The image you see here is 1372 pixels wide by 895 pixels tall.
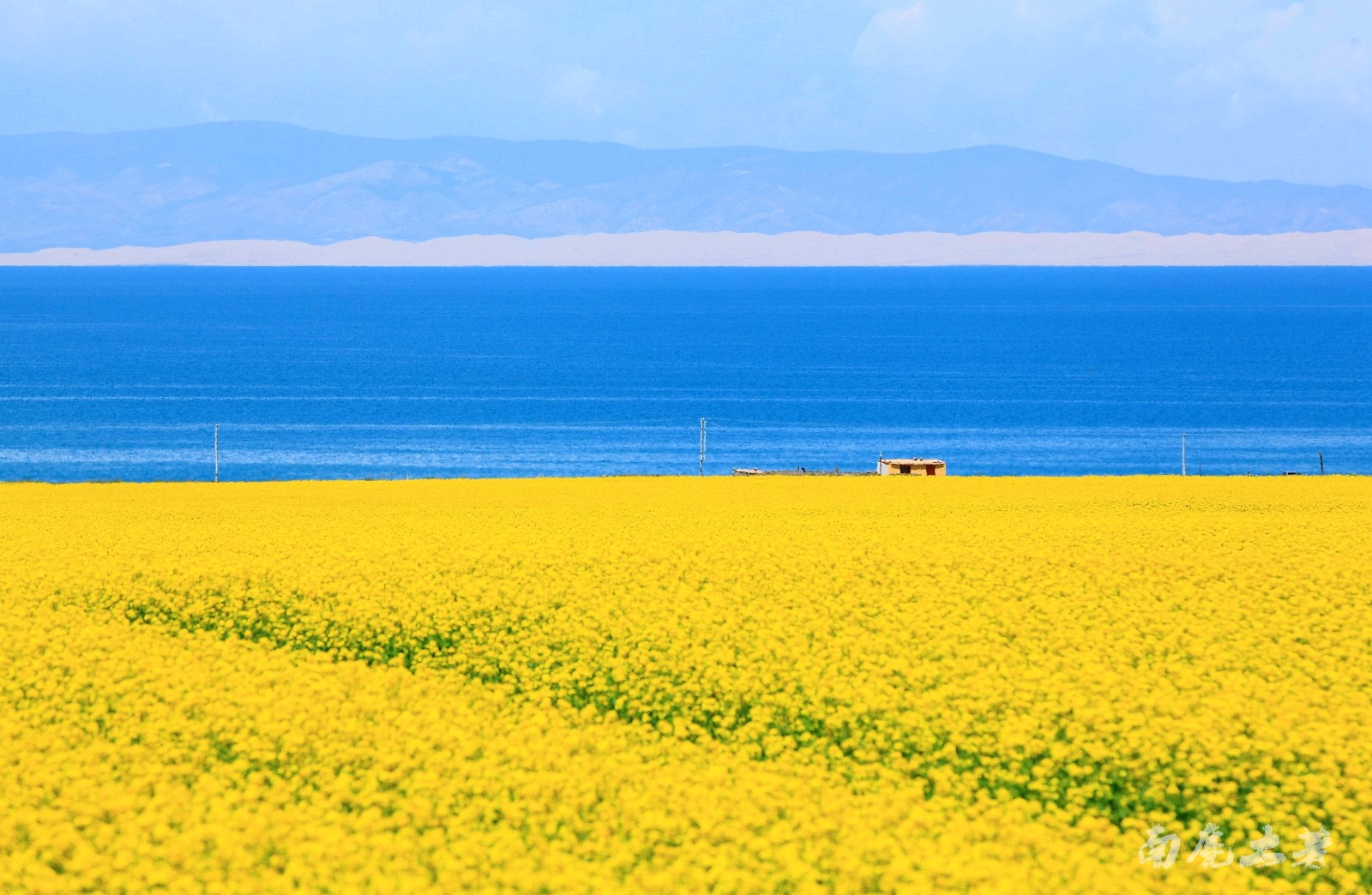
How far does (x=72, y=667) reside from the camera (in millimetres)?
18703

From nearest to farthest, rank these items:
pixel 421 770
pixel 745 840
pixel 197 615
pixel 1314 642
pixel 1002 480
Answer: pixel 745 840 → pixel 421 770 → pixel 1314 642 → pixel 197 615 → pixel 1002 480

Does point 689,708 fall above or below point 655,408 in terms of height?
below

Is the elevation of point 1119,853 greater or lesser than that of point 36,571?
lesser

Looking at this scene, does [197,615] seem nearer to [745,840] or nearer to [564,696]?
[564,696]

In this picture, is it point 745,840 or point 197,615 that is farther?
point 197,615

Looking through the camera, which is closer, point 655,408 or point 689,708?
point 689,708

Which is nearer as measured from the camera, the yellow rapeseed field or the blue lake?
the yellow rapeseed field

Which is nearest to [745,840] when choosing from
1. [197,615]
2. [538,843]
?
[538,843]

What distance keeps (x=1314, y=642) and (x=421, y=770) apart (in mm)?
11318

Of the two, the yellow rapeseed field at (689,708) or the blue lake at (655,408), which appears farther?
the blue lake at (655,408)

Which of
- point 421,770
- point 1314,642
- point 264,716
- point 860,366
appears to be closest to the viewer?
point 421,770

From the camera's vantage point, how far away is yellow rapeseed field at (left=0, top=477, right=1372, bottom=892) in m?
Result: 12.9

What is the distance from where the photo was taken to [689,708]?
17.5m

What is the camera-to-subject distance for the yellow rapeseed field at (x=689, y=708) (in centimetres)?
1293
